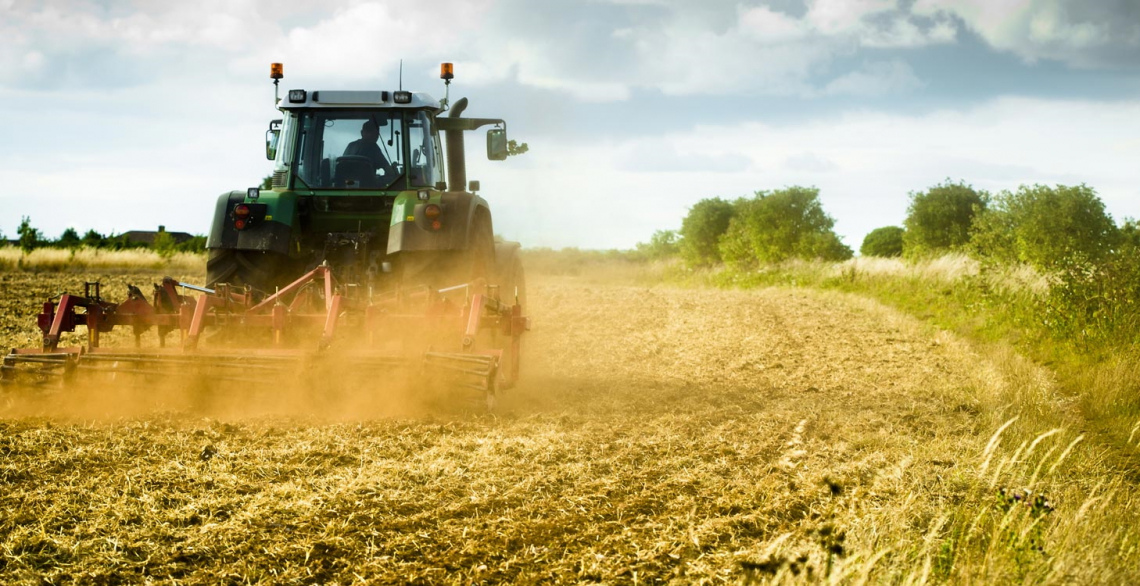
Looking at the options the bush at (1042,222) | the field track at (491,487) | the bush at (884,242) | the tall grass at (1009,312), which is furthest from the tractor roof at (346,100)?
the bush at (884,242)

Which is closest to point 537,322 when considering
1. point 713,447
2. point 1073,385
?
point 1073,385

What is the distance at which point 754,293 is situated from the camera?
57.4 ft

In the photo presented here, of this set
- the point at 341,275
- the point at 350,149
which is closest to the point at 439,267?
the point at 341,275

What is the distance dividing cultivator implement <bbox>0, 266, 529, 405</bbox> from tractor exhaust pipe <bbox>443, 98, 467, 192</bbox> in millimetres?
1995

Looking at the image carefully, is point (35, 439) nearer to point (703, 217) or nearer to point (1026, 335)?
point (1026, 335)

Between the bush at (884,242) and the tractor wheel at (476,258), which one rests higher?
the bush at (884,242)

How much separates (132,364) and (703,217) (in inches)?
1686

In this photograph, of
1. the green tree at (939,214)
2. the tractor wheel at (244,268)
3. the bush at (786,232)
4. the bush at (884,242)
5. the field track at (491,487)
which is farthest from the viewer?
the bush at (884,242)

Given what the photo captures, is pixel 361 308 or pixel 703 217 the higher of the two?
pixel 703 217

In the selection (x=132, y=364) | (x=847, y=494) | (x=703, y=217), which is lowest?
(x=847, y=494)

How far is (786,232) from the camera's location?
109ft

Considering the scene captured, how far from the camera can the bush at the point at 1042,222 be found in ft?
75.2

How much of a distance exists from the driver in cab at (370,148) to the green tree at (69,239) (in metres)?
25.7

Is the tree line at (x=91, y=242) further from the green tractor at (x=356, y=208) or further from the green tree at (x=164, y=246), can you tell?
the green tractor at (x=356, y=208)
